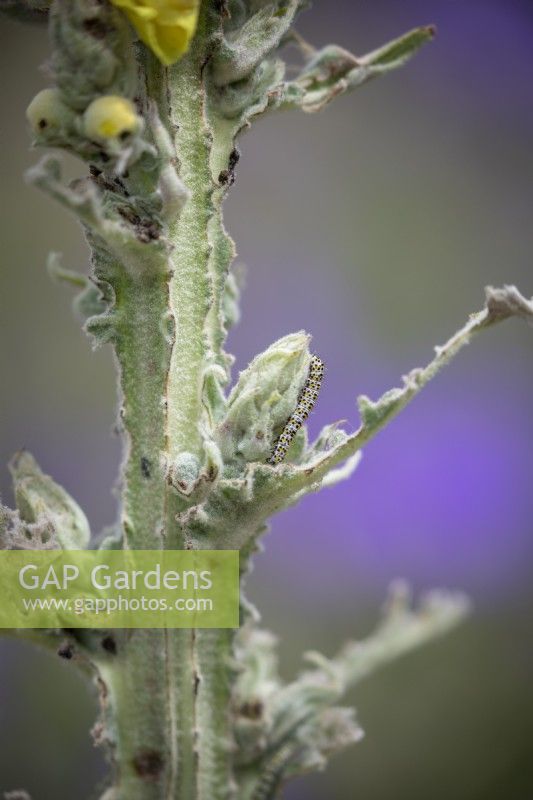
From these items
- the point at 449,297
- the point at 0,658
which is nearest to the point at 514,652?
the point at 449,297

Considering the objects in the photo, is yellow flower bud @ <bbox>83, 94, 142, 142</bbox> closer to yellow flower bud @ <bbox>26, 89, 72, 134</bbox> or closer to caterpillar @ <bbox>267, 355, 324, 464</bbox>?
yellow flower bud @ <bbox>26, 89, 72, 134</bbox>

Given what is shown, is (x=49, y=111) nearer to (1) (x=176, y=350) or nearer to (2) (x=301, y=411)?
(1) (x=176, y=350)

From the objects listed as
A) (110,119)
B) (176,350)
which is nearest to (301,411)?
(176,350)

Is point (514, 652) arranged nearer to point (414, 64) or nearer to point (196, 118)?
point (414, 64)

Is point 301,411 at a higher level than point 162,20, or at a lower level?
lower

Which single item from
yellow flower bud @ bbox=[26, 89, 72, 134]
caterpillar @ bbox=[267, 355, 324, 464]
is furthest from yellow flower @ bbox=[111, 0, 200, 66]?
caterpillar @ bbox=[267, 355, 324, 464]

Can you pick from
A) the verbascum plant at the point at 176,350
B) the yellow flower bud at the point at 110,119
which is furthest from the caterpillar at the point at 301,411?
the yellow flower bud at the point at 110,119

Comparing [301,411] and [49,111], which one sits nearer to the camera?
[49,111]
